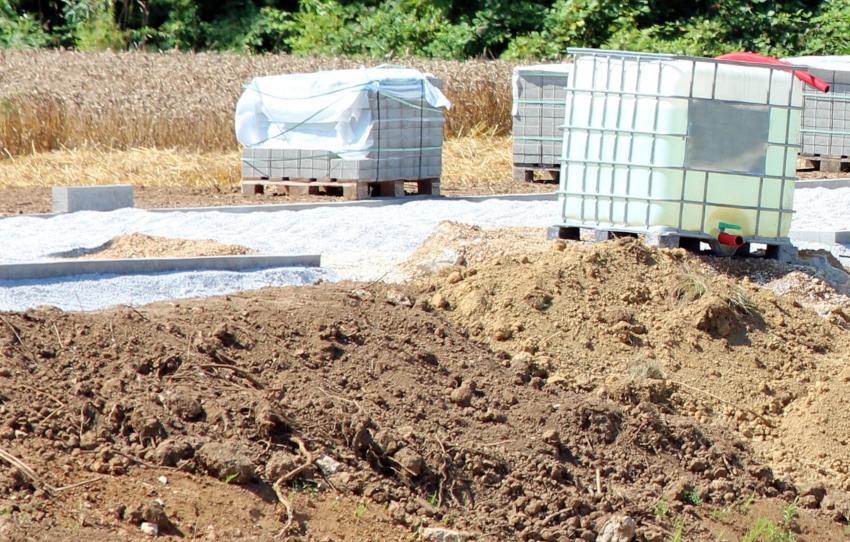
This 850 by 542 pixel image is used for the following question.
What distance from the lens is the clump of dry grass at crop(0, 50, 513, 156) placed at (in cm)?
1873

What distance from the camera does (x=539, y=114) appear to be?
57.9 ft

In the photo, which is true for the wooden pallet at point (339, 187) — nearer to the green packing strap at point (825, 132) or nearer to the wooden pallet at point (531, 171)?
the wooden pallet at point (531, 171)

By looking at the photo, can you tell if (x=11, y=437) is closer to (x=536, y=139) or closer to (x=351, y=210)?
(x=351, y=210)

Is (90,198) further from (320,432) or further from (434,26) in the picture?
(434,26)

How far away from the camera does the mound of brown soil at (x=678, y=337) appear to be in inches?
281

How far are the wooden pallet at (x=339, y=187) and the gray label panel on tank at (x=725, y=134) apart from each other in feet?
18.4

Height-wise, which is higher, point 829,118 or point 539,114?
point 829,118

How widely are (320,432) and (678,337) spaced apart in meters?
2.66

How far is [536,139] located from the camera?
1759 cm

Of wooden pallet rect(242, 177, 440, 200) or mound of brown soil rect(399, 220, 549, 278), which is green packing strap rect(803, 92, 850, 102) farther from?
mound of brown soil rect(399, 220, 549, 278)

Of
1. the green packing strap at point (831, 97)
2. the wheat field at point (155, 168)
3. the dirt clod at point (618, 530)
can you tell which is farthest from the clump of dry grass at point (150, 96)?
the dirt clod at point (618, 530)

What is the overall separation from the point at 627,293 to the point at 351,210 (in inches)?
212

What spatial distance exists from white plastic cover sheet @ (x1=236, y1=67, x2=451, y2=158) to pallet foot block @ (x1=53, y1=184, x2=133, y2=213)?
230 centimetres

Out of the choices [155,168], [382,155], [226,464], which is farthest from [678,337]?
[155,168]
